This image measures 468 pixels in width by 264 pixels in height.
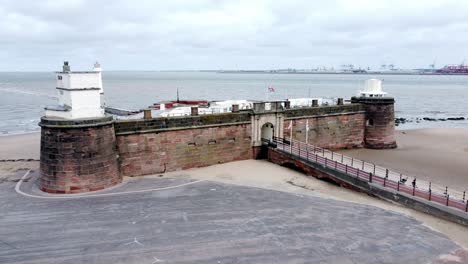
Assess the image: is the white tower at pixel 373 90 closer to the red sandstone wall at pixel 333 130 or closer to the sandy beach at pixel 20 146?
the red sandstone wall at pixel 333 130

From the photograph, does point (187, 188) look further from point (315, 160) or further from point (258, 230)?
point (315, 160)

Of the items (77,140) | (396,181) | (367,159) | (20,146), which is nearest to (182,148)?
(77,140)

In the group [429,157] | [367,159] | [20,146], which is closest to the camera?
[367,159]

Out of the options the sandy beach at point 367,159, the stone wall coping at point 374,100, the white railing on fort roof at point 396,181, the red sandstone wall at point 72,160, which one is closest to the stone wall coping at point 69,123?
the red sandstone wall at point 72,160

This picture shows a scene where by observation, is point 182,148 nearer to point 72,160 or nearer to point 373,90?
point 72,160

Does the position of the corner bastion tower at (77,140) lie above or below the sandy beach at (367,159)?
above

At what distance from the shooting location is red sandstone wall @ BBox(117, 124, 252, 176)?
23.9 meters

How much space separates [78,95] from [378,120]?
2479 centimetres

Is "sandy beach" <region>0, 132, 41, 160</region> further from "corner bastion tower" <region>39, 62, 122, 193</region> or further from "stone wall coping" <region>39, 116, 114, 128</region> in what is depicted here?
"stone wall coping" <region>39, 116, 114, 128</region>

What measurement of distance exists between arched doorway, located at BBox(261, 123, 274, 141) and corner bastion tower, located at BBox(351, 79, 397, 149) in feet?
34.0

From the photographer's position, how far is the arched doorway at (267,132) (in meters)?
29.6

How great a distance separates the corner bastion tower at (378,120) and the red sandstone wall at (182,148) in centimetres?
1250

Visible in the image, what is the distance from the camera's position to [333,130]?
3325 cm

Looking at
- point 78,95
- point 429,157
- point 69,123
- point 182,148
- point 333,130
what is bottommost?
point 429,157
